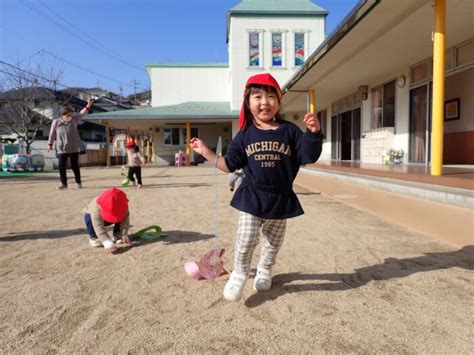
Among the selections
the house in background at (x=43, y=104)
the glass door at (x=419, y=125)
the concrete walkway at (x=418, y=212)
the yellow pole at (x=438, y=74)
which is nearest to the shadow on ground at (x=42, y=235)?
the concrete walkway at (x=418, y=212)

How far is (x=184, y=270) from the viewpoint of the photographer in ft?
7.91

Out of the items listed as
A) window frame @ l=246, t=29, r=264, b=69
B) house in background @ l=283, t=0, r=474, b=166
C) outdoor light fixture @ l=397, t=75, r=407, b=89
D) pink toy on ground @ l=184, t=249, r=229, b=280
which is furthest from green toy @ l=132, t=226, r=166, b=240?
window frame @ l=246, t=29, r=264, b=69

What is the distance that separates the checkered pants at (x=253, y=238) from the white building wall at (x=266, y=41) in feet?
60.0

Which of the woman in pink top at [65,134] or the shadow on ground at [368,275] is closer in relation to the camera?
the shadow on ground at [368,275]

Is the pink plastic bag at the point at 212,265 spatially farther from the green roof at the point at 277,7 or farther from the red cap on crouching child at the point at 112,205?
the green roof at the point at 277,7

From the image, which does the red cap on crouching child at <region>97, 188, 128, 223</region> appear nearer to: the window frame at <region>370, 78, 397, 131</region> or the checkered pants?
the checkered pants

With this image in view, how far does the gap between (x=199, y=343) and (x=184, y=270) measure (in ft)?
3.14

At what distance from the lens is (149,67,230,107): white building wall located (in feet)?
76.4

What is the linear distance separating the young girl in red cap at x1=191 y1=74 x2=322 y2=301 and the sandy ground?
1.02 ft

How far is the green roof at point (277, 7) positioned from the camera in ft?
63.6

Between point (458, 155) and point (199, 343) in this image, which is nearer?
point (199, 343)

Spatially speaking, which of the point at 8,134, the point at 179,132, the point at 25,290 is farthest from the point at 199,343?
the point at 8,134

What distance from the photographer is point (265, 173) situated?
1.90 metres

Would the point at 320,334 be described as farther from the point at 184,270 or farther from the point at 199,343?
the point at 184,270
